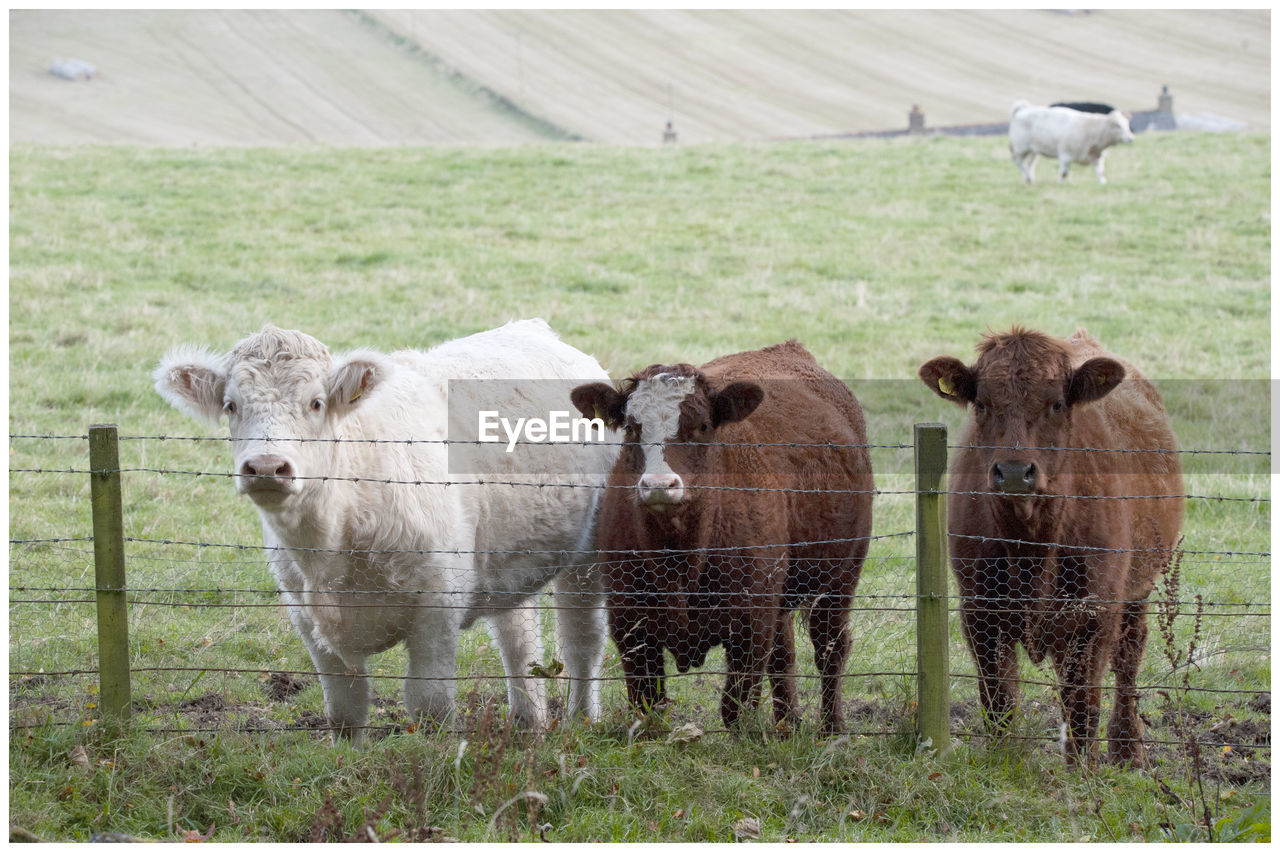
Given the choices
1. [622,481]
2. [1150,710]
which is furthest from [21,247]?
[1150,710]

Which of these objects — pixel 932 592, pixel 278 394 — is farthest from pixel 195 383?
pixel 932 592

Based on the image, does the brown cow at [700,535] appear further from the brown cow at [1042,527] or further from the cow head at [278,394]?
the cow head at [278,394]

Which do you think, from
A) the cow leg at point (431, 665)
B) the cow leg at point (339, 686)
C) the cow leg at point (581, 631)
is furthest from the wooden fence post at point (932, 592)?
the cow leg at point (339, 686)

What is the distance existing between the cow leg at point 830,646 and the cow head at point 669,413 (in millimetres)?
1174

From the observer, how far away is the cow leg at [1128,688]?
5.61 meters

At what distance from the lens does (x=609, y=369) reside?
12680mm

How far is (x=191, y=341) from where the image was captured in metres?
13.6

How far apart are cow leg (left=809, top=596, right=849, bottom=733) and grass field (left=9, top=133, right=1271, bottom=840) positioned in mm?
262

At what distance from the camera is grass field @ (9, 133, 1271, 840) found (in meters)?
4.60

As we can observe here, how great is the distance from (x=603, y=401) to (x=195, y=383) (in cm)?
178

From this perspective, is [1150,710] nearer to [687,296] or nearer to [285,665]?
[285,665]

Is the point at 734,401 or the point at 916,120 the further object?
the point at 916,120

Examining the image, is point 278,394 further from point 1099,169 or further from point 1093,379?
point 1099,169

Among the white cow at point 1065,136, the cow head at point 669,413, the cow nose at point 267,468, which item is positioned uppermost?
the white cow at point 1065,136
